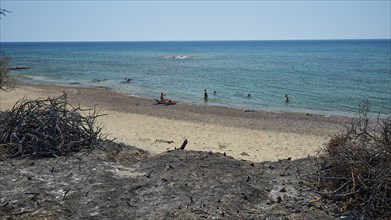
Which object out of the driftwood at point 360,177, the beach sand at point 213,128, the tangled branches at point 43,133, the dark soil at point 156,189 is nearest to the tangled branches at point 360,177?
the driftwood at point 360,177

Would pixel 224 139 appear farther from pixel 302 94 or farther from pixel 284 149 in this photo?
pixel 302 94

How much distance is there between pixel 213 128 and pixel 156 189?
39.6 feet

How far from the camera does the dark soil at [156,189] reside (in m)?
6.93

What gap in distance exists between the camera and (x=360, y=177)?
23.0 ft

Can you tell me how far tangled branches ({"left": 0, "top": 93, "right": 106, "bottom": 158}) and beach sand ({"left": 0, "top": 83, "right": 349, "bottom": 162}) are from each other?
2207 millimetres

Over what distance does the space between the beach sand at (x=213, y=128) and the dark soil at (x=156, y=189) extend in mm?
3705

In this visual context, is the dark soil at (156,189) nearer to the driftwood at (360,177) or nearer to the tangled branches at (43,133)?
the driftwood at (360,177)

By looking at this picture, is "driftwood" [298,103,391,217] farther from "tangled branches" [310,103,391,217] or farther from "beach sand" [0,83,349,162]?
"beach sand" [0,83,349,162]

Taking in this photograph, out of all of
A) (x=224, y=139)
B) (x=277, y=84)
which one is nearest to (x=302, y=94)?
(x=277, y=84)

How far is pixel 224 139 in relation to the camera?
17125 mm

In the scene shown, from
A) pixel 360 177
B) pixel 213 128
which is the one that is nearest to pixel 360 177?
pixel 360 177

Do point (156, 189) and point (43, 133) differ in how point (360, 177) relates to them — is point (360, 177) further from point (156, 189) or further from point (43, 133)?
point (43, 133)

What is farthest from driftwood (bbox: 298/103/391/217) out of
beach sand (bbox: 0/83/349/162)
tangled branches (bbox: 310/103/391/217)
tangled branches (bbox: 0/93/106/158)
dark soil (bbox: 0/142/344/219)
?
tangled branches (bbox: 0/93/106/158)

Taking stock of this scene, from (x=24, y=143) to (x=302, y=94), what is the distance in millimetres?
27790
